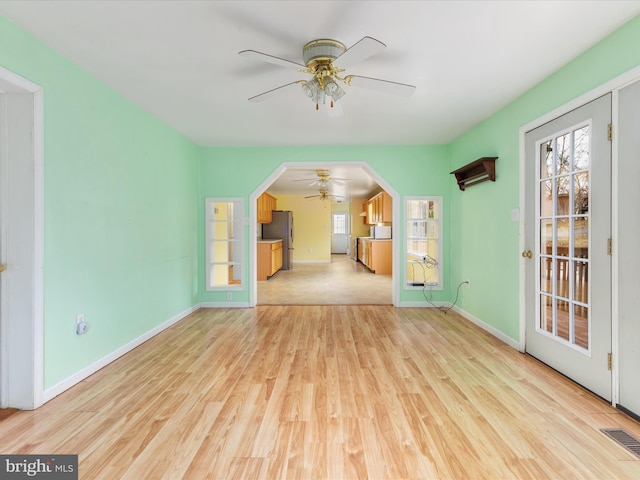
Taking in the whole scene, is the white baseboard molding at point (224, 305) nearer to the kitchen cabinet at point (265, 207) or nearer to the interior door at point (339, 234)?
the kitchen cabinet at point (265, 207)

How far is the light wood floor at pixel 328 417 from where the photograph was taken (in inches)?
60.0

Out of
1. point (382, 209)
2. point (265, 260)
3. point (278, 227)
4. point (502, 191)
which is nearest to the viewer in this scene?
point (502, 191)

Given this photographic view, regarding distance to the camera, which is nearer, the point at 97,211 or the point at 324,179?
the point at 97,211

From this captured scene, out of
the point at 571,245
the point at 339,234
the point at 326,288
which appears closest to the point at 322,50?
the point at 571,245

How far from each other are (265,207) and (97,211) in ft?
19.2

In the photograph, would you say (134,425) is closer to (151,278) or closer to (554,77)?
(151,278)

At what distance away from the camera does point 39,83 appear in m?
2.12

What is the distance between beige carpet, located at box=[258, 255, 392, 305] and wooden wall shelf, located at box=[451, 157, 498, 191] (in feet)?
7.00

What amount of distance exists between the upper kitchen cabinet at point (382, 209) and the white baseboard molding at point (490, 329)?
3697mm

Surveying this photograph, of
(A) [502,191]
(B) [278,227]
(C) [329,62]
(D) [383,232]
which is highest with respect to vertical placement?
(C) [329,62]

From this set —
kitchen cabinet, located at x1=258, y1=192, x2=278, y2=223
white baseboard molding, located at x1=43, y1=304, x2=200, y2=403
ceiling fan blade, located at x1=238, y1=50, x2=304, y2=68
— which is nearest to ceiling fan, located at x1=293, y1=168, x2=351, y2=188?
kitchen cabinet, located at x1=258, y1=192, x2=278, y2=223

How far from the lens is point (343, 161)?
15.4ft

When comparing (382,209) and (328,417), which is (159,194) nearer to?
(328,417)

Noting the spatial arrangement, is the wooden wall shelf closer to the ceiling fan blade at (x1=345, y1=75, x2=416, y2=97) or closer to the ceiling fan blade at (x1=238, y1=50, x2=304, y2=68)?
the ceiling fan blade at (x1=345, y1=75, x2=416, y2=97)
